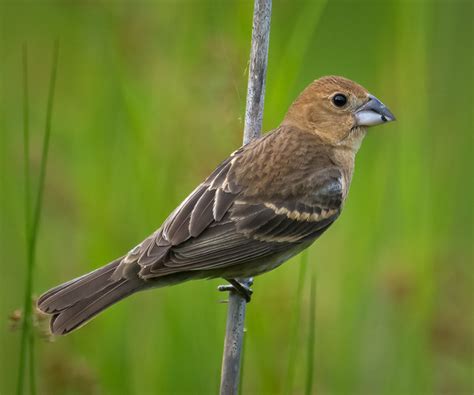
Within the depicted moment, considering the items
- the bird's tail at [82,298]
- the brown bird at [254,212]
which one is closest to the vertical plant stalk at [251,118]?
the brown bird at [254,212]

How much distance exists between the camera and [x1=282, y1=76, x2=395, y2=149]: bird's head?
4.93 m

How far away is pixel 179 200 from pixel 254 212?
0.74 metres

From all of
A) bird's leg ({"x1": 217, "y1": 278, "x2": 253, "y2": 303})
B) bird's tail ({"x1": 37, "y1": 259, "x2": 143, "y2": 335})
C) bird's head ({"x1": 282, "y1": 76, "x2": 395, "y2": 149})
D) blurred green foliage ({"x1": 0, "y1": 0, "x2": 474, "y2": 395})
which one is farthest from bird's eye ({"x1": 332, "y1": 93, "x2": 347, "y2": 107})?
bird's tail ({"x1": 37, "y1": 259, "x2": 143, "y2": 335})

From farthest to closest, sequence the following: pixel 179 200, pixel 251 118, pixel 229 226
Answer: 1. pixel 179 200
2. pixel 229 226
3. pixel 251 118

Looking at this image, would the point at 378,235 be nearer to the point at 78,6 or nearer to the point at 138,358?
the point at 138,358

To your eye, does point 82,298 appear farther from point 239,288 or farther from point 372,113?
point 372,113

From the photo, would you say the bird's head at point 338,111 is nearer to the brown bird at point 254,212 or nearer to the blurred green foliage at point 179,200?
the brown bird at point 254,212

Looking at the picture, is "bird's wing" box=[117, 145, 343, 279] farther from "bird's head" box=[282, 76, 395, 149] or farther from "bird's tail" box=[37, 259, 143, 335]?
"bird's head" box=[282, 76, 395, 149]

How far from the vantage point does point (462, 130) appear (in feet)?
20.4

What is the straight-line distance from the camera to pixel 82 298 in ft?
14.2

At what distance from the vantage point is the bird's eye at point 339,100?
16.3 ft

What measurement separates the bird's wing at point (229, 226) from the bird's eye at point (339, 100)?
35cm

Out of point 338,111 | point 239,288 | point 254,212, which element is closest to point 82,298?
point 239,288

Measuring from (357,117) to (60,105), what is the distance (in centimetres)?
202
